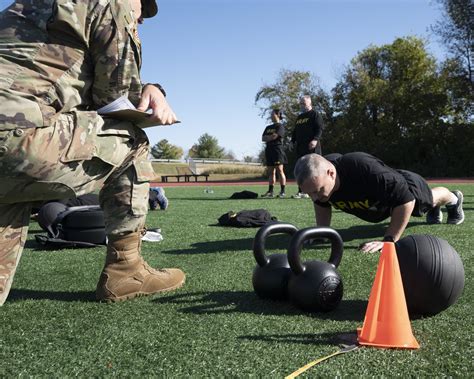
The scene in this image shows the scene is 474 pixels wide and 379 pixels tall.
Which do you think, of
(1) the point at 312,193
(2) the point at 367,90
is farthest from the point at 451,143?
(1) the point at 312,193

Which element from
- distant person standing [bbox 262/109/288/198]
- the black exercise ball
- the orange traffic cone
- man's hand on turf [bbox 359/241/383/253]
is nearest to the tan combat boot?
the orange traffic cone

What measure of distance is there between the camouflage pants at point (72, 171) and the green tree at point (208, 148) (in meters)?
82.7

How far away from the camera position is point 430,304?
8.00 ft

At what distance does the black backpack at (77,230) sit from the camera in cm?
480

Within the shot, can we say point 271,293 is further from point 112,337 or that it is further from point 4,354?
point 4,354

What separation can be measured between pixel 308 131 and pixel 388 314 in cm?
868

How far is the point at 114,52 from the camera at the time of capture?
2623 mm

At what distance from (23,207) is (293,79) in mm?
44810

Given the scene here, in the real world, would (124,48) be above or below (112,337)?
above

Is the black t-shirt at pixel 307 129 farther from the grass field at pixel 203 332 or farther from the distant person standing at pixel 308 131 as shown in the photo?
the grass field at pixel 203 332

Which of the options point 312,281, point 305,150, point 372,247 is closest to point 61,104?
point 312,281

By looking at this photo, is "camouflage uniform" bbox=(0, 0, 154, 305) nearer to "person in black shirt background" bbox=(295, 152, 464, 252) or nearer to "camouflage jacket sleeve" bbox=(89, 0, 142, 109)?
"camouflage jacket sleeve" bbox=(89, 0, 142, 109)

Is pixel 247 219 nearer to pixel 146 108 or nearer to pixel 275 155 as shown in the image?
pixel 146 108

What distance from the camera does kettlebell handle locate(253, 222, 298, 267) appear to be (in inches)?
111
